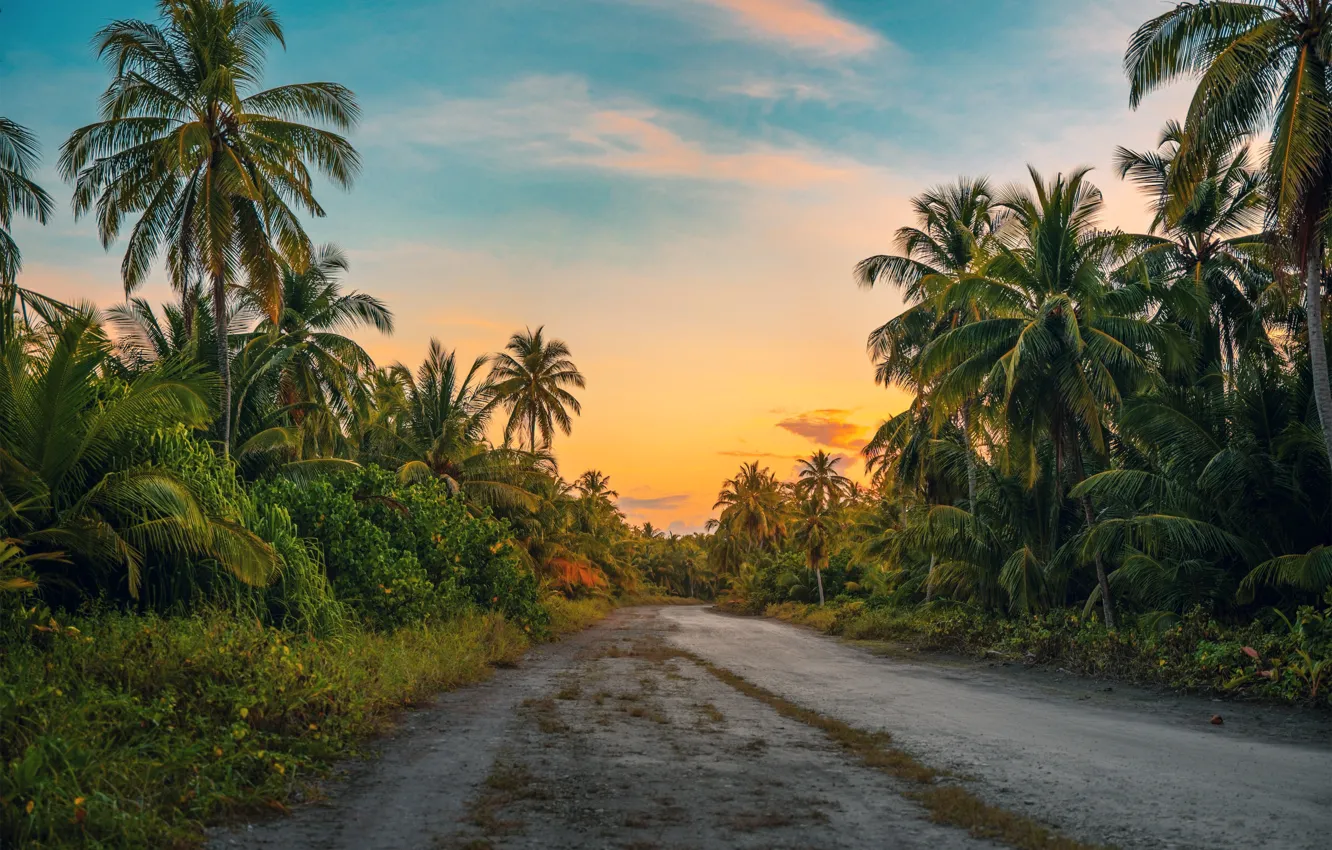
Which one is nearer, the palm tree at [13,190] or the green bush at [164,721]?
the green bush at [164,721]

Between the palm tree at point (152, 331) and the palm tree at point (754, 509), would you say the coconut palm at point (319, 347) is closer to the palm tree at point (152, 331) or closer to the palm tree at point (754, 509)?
the palm tree at point (152, 331)

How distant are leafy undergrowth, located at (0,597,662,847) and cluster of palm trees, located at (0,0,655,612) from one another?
900 mm

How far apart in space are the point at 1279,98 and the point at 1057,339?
6.63 m

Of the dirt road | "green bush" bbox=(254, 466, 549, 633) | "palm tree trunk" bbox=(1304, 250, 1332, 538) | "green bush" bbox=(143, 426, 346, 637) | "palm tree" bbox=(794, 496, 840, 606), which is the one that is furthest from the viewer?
"palm tree" bbox=(794, 496, 840, 606)

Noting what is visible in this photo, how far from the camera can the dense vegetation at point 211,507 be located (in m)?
6.39

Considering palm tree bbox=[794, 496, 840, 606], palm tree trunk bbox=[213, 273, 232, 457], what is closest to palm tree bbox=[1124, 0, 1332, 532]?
palm tree trunk bbox=[213, 273, 232, 457]

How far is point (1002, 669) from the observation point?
17.0 meters

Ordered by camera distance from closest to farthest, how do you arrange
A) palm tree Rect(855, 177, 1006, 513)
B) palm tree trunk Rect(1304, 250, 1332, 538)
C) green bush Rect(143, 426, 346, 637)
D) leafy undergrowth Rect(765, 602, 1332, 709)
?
1. green bush Rect(143, 426, 346, 637)
2. leafy undergrowth Rect(765, 602, 1332, 709)
3. palm tree trunk Rect(1304, 250, 1332, 538)
4. palm tree Rect(855, 177, 1006, 513)

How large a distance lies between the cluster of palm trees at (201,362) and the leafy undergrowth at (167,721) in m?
0.90

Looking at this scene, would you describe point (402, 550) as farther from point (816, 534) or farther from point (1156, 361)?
point (816, 534)

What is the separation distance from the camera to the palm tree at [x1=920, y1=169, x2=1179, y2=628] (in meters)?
17.6

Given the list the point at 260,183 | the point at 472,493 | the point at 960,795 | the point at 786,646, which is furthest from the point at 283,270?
the point at 960,795

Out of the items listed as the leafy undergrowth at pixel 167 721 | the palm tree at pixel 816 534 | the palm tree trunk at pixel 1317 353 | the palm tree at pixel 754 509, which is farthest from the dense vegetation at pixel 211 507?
the palm tree at pixel 754 509

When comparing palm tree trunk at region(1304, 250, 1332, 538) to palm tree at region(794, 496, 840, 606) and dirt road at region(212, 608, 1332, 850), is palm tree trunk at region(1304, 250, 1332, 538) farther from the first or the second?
palm tree at region(794, 496, 840, 606)
